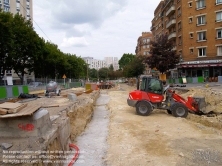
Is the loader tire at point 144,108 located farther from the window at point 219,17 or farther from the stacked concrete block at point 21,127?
the window at point 219,17

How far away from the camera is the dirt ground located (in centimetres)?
527

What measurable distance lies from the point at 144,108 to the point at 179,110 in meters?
1.80

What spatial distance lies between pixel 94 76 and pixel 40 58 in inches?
3061

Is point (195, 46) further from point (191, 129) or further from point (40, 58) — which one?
point (191, 129)

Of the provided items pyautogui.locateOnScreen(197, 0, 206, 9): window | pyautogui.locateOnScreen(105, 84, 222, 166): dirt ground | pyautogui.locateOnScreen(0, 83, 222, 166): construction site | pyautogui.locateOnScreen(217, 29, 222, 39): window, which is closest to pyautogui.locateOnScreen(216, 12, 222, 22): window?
pyautogui.locateOnScreen(217, 29, 222, 39): window

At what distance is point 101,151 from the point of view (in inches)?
248

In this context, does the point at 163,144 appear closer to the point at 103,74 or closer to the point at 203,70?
the point at 203,70

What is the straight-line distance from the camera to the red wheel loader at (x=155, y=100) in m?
11.4

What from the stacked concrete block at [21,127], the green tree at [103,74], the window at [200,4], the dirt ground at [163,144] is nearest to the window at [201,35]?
the window at [200,4]

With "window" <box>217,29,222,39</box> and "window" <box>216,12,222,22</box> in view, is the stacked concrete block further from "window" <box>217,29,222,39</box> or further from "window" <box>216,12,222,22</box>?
"window" <box>216,12,222,22</box>

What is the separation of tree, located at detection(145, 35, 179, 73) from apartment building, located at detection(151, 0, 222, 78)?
4346 mm

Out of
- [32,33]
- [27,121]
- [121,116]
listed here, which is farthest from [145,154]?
[32,33]

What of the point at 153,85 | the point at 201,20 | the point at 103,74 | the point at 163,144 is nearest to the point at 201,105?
the point at 153,85

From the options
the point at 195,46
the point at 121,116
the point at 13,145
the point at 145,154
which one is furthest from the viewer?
the point at 195,46
